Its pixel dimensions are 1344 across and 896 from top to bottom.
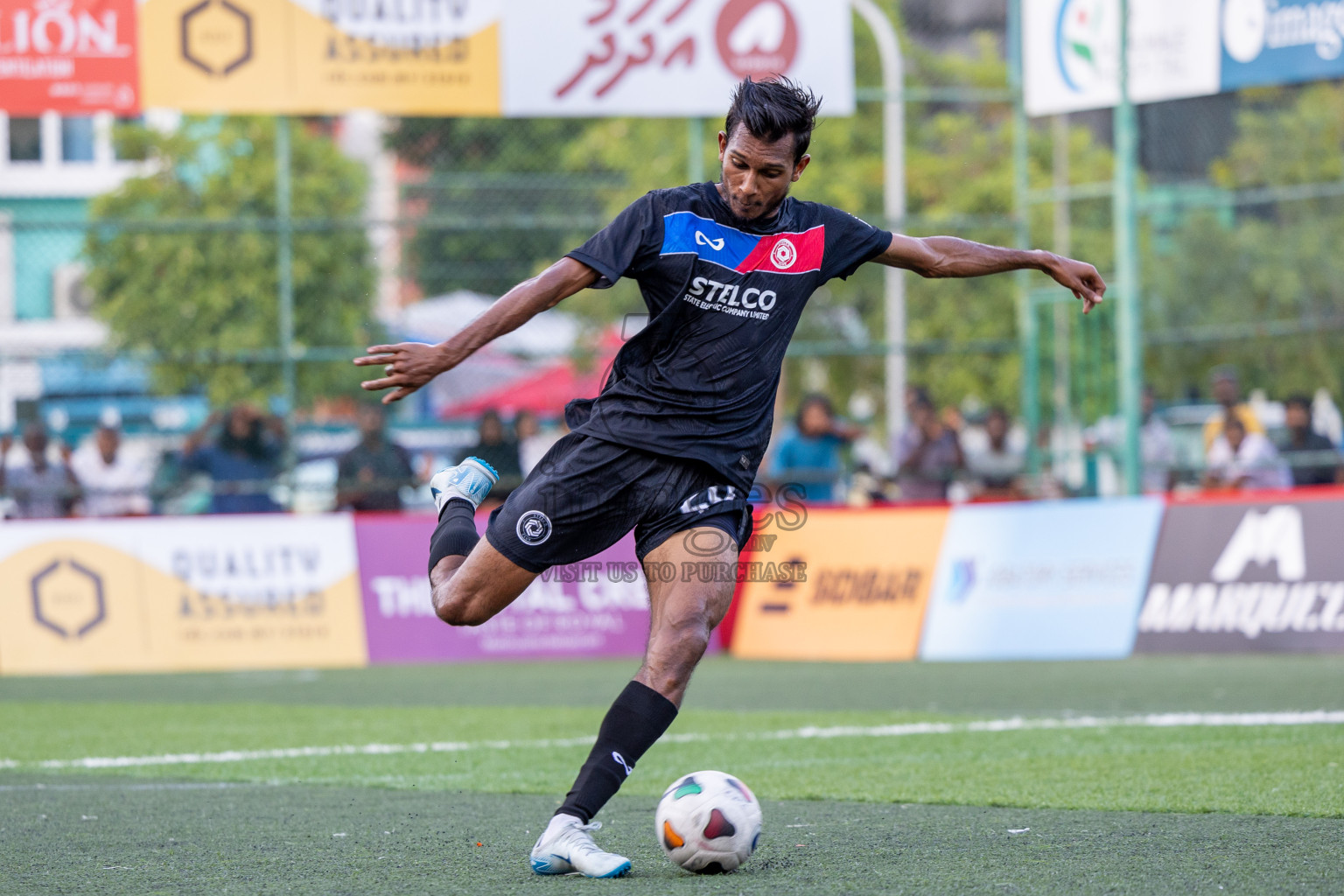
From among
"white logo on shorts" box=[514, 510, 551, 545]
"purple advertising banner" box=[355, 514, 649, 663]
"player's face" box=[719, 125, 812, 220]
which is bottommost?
"purple advertising banner" box=[355, 514, 649, 663]

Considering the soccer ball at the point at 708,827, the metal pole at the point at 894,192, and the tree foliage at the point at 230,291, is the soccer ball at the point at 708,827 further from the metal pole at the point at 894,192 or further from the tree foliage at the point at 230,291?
the tree foliage at the point at 230,291

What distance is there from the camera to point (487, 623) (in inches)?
567

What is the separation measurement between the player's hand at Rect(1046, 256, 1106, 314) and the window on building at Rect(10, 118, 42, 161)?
25139 millimetres

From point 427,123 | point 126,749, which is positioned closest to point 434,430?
point 427,123

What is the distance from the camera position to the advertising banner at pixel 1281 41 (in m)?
15.7

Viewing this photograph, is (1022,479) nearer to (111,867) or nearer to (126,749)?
(126,749)

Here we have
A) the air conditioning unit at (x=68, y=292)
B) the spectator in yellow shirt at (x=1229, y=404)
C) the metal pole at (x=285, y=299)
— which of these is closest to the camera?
the metal pole at (x=285, y=299)

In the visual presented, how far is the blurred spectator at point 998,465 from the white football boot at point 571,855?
38.6ft

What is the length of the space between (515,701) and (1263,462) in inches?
302

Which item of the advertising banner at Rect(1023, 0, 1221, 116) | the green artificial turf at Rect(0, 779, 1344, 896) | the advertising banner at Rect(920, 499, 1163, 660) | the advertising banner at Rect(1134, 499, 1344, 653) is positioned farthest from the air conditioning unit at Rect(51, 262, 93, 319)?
the green artificial turf at Rect(0, 779, 1344, 896)

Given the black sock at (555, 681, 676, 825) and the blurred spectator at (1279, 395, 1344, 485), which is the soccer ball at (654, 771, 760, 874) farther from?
the blurred spectator at (1279, 395, 1344, 485)

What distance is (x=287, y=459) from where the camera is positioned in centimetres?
1500

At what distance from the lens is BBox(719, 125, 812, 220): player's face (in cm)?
513

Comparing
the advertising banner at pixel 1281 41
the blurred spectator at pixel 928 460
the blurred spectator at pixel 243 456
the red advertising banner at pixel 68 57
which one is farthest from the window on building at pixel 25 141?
the advertising banner at pixel 1281 41
